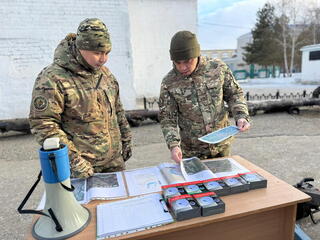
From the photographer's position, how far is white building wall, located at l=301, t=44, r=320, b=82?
604 inches

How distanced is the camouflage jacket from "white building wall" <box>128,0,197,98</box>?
31.3 feet

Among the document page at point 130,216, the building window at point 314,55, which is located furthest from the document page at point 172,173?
the building window at point 314,55

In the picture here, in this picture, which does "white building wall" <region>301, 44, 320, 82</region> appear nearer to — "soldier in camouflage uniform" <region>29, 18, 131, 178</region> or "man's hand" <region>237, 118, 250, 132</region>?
"man's hand" <region>237, 118, 250, 132</region>

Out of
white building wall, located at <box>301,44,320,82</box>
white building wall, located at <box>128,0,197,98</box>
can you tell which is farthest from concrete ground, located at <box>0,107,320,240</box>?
white building wall, located at <box>301,44,320,82</box>

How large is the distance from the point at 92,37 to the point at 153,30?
33.3 feet

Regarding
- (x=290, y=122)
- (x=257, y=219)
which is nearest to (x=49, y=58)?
(x=290, y=122)

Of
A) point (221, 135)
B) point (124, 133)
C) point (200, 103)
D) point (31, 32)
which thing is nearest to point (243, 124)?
point (221, 135)

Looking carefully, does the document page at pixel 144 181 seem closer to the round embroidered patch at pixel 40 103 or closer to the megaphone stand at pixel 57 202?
the megaphone stand at pixel 57 202

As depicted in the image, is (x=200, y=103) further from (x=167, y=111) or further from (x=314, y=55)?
A: (x=314, y=55)

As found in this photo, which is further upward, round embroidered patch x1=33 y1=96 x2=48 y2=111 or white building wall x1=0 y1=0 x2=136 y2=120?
white building wall x1=0 y1=0 x2=136 y2=120

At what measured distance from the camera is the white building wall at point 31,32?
21.2 feet

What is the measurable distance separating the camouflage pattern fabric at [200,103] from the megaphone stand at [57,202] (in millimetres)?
887

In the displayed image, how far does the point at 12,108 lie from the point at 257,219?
286 inches

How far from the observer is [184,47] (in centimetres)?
166
